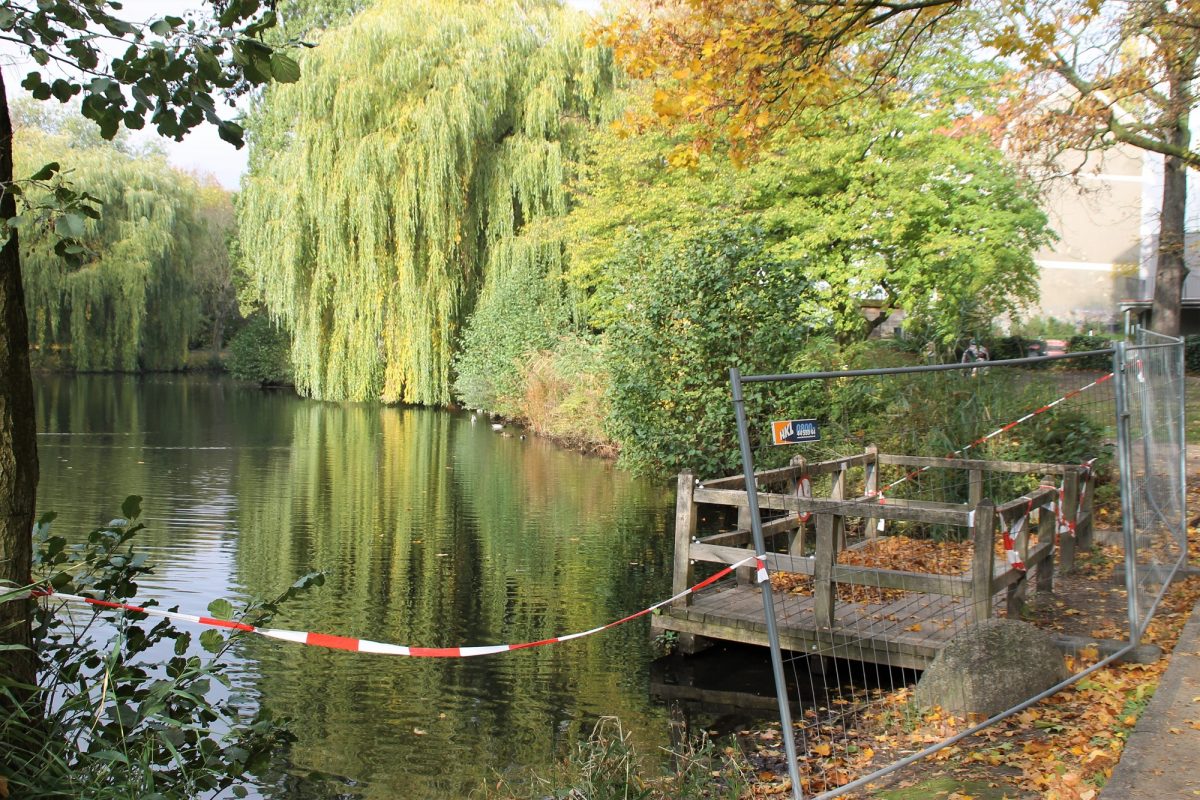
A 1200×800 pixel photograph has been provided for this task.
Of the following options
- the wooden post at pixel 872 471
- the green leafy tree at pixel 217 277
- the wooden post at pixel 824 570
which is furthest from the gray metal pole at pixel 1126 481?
the green leafy tree at pixel 217 277

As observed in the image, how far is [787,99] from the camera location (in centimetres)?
935

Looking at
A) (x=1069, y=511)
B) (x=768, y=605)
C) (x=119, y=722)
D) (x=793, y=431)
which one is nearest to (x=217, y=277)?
(x=1069, y=511)

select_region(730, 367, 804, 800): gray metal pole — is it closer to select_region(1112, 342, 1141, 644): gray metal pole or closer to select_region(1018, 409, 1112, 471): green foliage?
select_region(1112, 342, 1141, 644): gray metal pole

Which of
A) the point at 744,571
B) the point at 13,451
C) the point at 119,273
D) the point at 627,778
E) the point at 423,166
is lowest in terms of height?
the point at 627,778

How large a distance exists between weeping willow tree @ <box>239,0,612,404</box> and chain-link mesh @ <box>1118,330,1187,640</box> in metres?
20.5

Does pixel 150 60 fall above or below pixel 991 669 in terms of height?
above

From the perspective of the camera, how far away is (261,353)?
46438 mm

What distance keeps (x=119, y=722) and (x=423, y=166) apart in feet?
81.1

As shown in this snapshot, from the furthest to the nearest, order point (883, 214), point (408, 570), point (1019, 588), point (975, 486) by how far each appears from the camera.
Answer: point (883, 214)
point (408, 570)
point (975, 486)
point (1019, 588)

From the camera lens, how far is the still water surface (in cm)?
659

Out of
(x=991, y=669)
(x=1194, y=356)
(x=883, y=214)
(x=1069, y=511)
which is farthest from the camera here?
(x=1194, y=356)

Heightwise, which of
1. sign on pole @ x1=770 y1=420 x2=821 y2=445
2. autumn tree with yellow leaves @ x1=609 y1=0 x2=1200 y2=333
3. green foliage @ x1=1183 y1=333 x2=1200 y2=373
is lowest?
sign on pole @ x1=770 y1=420 x2=821 y2=445

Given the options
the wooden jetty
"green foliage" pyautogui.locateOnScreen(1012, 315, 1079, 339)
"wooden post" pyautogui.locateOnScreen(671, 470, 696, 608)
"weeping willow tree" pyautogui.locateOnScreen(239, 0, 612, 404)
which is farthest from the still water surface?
"green foliage" pyautogui.locateOnScreen(1012, 315, 1079, 339)

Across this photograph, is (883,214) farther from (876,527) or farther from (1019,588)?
(1019,588)
